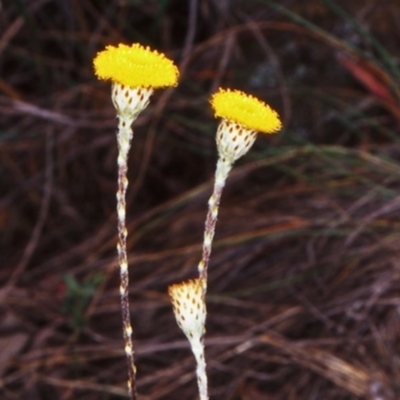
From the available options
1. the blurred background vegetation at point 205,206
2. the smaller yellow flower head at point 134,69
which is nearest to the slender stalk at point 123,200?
the smaller yellow flower head at point 134,69

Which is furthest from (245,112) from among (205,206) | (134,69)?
(205,206)

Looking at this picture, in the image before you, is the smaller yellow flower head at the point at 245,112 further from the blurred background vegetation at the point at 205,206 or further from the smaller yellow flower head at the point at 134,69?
the blurred background vegetation at the point at 205,206

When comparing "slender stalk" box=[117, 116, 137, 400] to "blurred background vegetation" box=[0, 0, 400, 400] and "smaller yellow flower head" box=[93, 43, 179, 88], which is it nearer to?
"smaller yellow flower head" box=[93, 43, 179, 88]

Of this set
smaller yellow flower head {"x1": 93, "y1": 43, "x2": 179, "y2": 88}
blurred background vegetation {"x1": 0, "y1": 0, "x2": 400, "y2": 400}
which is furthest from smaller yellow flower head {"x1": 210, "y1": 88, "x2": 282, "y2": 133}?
blurred background vegetation {"x1": 0, "y1": 0, "x2": 400, "y2": 400}

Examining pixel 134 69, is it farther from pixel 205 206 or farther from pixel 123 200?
pixel 205 206

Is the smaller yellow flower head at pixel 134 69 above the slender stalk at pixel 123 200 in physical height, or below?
above

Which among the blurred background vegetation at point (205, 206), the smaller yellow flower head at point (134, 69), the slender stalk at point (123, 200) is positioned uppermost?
the blurred background vegetation at point (205, 206)
